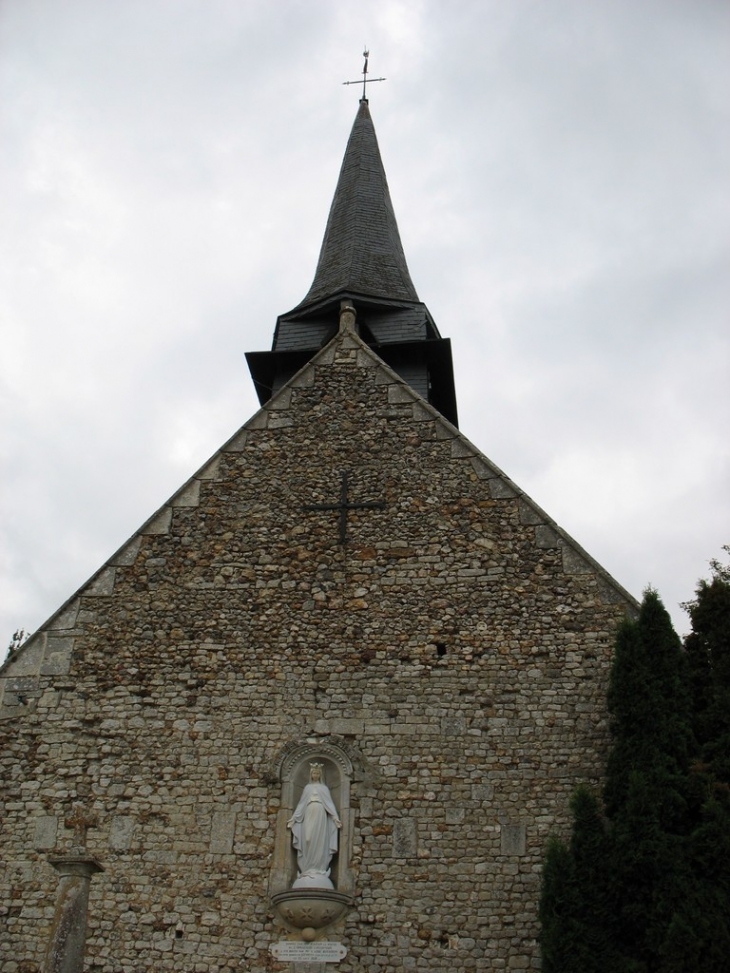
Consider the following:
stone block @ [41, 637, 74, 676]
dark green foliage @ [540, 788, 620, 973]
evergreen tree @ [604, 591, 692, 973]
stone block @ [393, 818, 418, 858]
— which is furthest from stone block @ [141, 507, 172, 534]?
dark green foliage @ [540, 788, 620, 973]

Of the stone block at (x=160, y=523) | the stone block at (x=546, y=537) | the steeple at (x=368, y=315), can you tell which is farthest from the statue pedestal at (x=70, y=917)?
the steeple at (x=368, y=315)

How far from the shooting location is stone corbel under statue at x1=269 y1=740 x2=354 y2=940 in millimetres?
6855

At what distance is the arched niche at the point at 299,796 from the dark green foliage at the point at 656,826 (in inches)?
60.8

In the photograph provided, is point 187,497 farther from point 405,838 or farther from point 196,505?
Answer: point 405,838

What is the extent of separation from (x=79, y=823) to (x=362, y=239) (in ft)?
35.8

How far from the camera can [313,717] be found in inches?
300

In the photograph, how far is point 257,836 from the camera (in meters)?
7.24

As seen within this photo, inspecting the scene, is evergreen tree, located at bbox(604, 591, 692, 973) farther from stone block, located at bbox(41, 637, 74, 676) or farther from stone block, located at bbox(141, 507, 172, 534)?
stone block, located at bbox(41, 637, 74, 676)

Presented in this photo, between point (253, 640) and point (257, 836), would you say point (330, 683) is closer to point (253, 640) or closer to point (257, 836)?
point (253, 640)

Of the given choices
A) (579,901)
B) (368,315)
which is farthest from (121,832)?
(368,315)

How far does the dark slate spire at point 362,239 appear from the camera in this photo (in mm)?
14641

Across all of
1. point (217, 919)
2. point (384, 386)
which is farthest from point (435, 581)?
point (217, 919)

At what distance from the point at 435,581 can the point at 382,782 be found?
1752 mm

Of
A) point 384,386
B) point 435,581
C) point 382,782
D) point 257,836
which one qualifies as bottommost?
point 257,836
